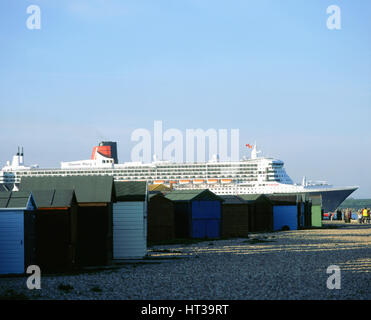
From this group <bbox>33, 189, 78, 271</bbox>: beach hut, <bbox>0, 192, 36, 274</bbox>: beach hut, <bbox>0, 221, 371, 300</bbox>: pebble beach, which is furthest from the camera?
<bbox>33, 189, 78, 271</bbox>: beach hut

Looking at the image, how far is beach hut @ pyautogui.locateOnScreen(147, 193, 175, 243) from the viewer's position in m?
35.3

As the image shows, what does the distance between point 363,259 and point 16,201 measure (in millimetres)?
12307

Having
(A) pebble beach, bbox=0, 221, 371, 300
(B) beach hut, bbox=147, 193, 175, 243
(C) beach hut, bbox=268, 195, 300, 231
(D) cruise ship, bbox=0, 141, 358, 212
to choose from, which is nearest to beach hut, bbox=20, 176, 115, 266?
(A) pebble beach, bbox=0, 221, 371, 300

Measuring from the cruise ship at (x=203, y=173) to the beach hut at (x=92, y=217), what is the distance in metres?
89.8

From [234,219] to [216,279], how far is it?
22.7m

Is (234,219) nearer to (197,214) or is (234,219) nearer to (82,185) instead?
(197,214)

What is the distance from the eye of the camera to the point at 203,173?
388 ft

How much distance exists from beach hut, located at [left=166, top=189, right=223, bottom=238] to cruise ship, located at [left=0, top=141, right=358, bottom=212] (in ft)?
242

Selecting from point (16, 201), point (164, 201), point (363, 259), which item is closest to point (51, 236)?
point (16, 201)

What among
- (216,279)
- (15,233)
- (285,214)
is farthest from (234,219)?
(15,233)

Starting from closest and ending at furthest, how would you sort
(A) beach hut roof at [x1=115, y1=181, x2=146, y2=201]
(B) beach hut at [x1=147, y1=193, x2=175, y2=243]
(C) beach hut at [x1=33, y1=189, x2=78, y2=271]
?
(C) beach hut at [x1=33, y1=189, x2=78, y2=271]
(A) beach hut roof at [x1=115, y1=181, x2=146, y2=201]
(B) beach hut at [x1=147, y1=193, x2=175, y2=243]

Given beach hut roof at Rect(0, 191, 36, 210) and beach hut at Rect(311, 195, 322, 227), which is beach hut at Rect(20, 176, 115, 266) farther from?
beach hut at Rect(311, 195, 322, 227)

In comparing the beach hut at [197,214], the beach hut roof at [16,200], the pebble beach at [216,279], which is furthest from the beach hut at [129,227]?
the beach hut at [197,214]
